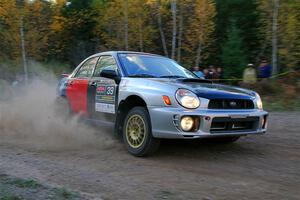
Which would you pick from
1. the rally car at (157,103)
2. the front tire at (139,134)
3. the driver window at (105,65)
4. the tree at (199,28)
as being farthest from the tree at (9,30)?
the front tire at (139,134)

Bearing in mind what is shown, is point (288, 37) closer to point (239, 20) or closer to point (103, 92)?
point (239, 20)

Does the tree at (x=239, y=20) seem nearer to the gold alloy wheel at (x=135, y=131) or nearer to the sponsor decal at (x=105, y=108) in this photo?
the sponsor decal at (x=105, y=108)

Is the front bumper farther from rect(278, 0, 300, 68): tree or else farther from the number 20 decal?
rect(278, 0, 300, 68): tree

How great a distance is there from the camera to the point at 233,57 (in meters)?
25.9

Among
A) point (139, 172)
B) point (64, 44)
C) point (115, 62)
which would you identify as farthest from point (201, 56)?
point (139, 172)

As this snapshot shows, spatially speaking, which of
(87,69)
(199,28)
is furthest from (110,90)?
(199,28)

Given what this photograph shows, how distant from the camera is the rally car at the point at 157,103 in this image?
21.8 ft

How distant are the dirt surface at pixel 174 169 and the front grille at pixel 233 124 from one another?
0.47 m

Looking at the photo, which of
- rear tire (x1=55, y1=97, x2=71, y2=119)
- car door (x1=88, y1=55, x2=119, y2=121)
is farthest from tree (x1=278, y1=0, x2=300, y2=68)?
car door (x1=88, y1=55, x2=119, y2=121)

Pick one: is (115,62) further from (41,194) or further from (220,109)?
(41,194)

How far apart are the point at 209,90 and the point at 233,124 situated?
0.60 meters

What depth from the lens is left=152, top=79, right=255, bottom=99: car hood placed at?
22.2 feet

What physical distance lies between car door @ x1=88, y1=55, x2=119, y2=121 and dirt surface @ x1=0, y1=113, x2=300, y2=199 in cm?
61

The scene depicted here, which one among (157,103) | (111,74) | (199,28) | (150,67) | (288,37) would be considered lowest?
(157,103)
